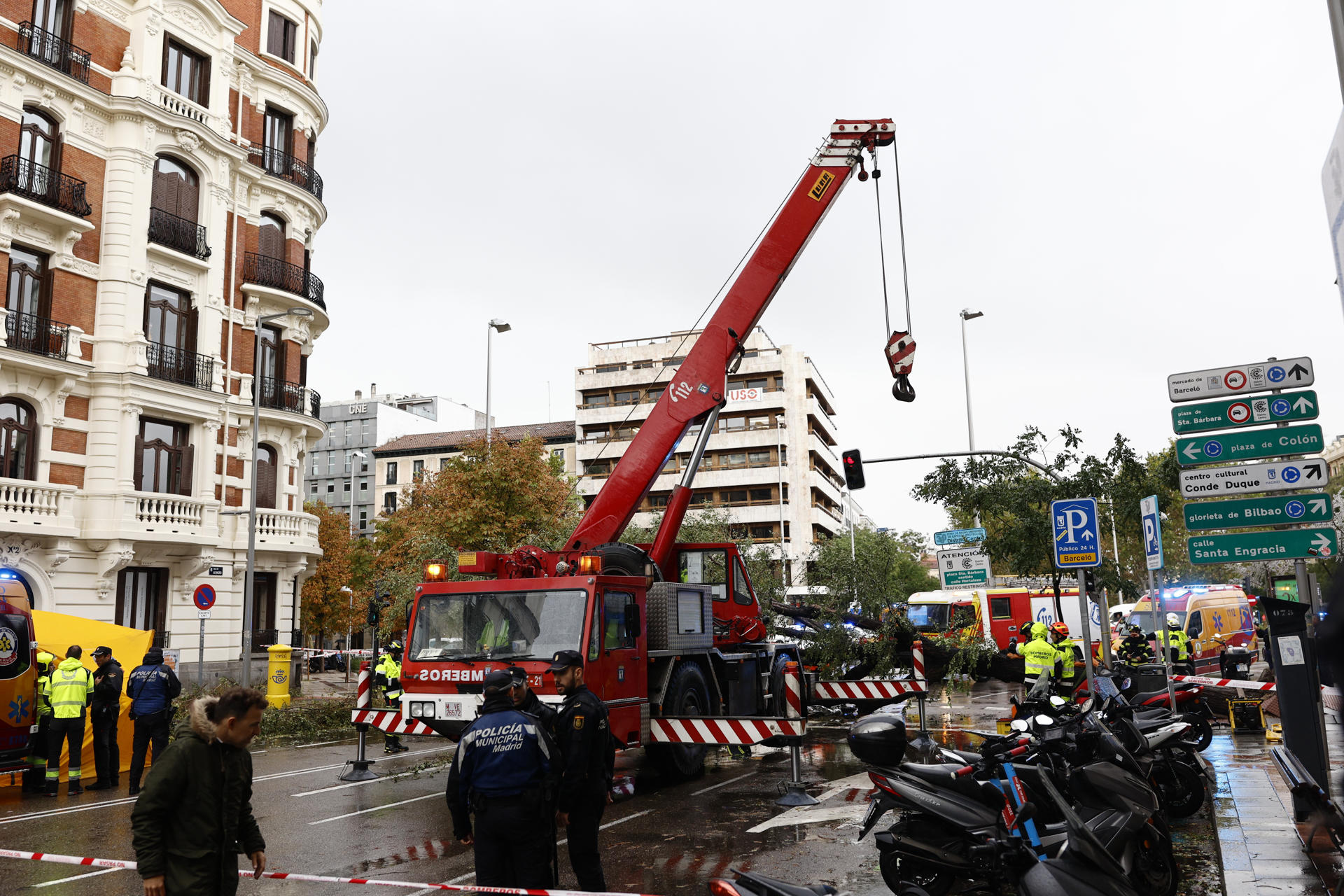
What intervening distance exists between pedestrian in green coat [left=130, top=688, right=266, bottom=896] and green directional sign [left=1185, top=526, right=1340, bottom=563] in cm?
914

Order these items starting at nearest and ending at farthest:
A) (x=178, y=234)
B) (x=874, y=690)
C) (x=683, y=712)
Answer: (x=683, y=712), (x=874, y=690), (x=178, y=234)

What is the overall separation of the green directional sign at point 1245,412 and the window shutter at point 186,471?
2296 cm

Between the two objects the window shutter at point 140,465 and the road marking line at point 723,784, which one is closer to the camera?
the road marking line at point 723,784

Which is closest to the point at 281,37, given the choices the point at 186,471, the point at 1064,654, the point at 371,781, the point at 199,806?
the point at 186,471

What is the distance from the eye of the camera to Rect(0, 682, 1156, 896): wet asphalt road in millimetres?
7629

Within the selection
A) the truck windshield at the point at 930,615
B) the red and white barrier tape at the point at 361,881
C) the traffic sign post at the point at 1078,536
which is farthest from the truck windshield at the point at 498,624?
the truck windshield at the point at 930,615

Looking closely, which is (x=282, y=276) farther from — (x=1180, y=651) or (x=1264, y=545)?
(x=1264, y=545)

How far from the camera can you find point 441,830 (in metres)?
9.40

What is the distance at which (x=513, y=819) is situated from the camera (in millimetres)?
5480

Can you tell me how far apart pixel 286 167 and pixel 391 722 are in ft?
73.4

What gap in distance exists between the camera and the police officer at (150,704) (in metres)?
12.6

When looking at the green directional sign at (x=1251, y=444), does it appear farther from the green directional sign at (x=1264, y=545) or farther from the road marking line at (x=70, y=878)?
the road marking line at (x=70, y=878)

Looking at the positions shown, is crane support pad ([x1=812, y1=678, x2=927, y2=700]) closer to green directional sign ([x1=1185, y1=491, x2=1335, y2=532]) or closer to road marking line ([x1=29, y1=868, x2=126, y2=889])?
green directional sign ([x1=1185, y1=491, x2=1335, y2=532])

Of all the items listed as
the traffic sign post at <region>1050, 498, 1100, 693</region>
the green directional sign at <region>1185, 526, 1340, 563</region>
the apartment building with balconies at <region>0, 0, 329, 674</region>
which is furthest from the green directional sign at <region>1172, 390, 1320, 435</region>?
the apartment building with balconies at <region>0, 0, 329, 674</region>
